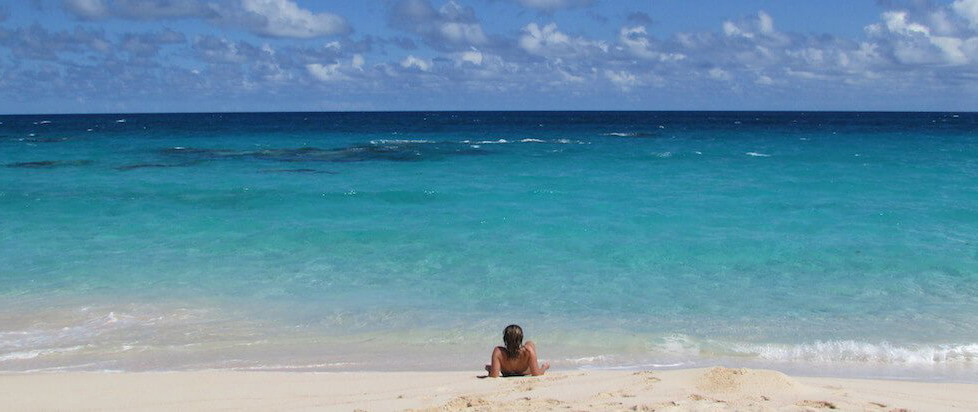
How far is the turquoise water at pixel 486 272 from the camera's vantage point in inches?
337

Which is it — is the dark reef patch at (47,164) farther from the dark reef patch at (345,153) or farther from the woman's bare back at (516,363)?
the woman's bare back at (516,363)

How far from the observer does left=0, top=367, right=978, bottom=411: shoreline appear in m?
5.84

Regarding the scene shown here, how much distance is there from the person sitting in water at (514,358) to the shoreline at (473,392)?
201mm

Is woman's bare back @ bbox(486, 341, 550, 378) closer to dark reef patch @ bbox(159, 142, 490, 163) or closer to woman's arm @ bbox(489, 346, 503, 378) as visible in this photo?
woman's arm @ bbox(489, 346, 503, 378)

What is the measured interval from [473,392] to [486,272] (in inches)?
230

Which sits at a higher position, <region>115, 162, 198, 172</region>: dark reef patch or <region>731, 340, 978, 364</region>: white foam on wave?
<region>115, 162, 198, 172</region>: dark reef patch

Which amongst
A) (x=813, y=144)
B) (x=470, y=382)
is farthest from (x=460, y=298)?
(x=813, y=144)

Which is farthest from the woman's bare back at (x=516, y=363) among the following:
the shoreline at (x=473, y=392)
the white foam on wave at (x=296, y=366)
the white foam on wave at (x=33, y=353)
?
the white foam on wave at (x=33, y=353)

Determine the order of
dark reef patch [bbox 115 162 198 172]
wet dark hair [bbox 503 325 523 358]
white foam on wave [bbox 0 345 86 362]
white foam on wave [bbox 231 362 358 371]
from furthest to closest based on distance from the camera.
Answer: dark reef patch [bbox 115 162 198 172], white foam on wave [bbox 0 345 86 362], white foam on wave [bbox 231 362 358 371], wet dark hair [bbox 503 325 523 358]

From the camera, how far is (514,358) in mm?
7078

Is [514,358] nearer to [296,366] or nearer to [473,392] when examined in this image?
[473,392]

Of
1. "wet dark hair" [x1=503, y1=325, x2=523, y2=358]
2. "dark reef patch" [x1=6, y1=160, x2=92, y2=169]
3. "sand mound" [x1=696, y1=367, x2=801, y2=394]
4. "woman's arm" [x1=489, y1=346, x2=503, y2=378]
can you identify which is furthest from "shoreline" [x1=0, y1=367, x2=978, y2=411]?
"dark reef patch" [x1=6, y1=160, x2=92, y2=169]

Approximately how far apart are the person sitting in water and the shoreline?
7.9 inches

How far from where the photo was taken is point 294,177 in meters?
25.6
